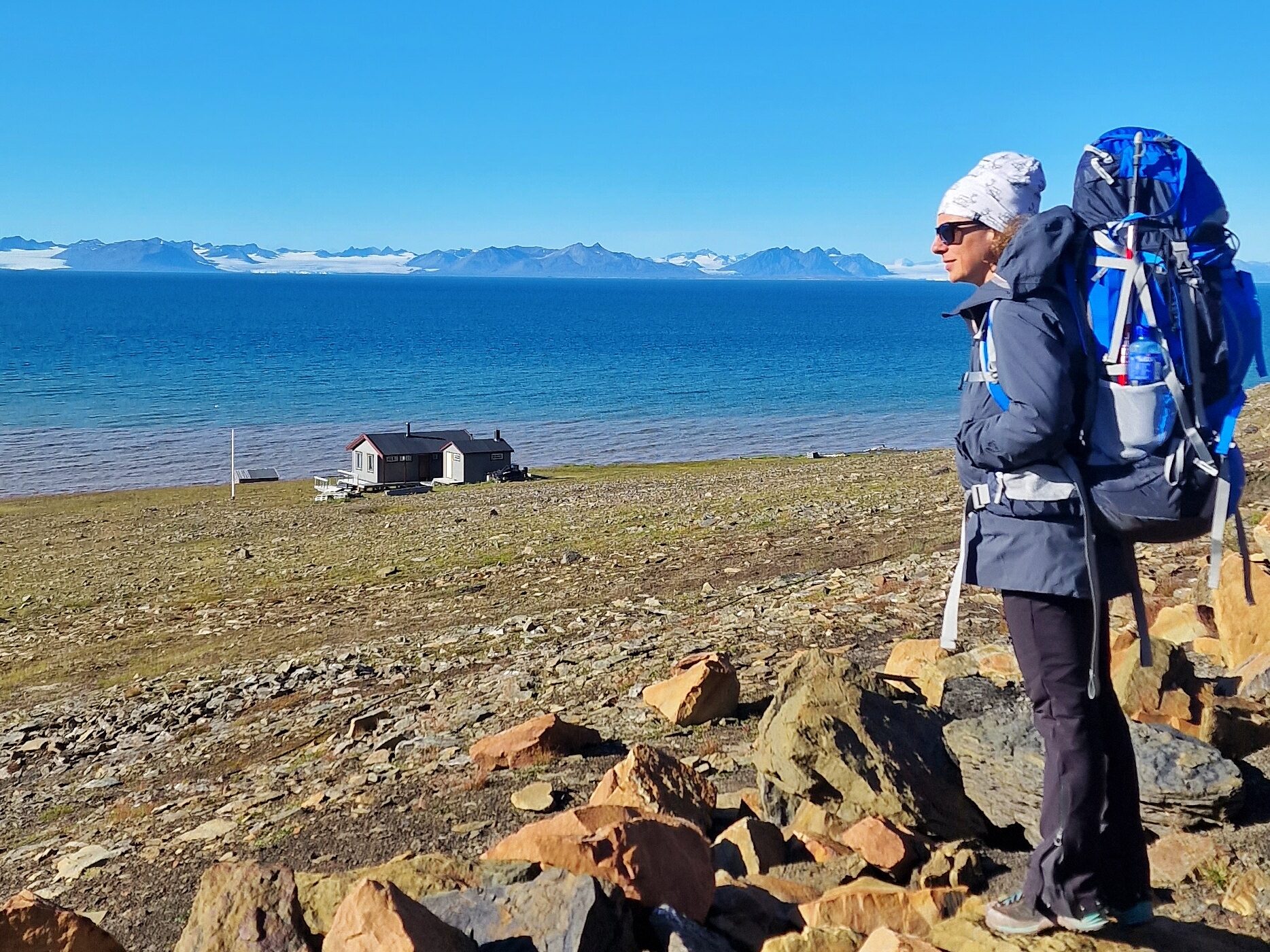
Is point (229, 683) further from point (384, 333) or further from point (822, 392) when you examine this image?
point (384, 333)

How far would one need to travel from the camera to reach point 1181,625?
8578 mm

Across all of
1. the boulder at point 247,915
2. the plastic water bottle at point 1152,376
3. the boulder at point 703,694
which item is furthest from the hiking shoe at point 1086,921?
the boulder at point 703,694

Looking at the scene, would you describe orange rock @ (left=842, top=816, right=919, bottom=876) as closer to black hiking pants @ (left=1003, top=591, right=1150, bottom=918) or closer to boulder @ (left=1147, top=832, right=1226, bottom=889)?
boulder @ (left=1147, top=832, right=1226, bottom=889)

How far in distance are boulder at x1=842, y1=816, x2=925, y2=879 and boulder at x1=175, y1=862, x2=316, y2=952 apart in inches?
92.5

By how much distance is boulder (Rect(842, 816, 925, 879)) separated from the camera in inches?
200

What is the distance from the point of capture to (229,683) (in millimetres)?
13164

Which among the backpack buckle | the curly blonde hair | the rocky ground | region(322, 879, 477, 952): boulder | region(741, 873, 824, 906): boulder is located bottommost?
the rocky ground

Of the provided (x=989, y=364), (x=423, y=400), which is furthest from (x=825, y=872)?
(x=423, y=400)

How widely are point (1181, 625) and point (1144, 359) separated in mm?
5787

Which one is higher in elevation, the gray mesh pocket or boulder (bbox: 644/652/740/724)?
the gray mesh pocket

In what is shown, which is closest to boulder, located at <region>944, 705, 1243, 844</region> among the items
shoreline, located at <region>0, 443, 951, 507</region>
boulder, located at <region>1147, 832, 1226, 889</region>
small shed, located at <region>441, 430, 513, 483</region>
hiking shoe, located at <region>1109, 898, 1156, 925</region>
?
boulder, located at <region>1147, 832, 1226, 889</region>

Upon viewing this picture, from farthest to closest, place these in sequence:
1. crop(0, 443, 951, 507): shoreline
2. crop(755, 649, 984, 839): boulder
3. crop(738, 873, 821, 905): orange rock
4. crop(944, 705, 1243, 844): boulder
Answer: crop(0, 443, 951, 507): shoreline → crop(755, 649, 984, 839): boulder → crop(944, 705, 1243, 844): boulder → crop(738, 873, 821, 905): orange rock

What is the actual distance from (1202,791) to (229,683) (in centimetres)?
1087

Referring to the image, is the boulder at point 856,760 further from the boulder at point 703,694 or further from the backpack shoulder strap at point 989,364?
the backpack shoulder strap at point 989,364
